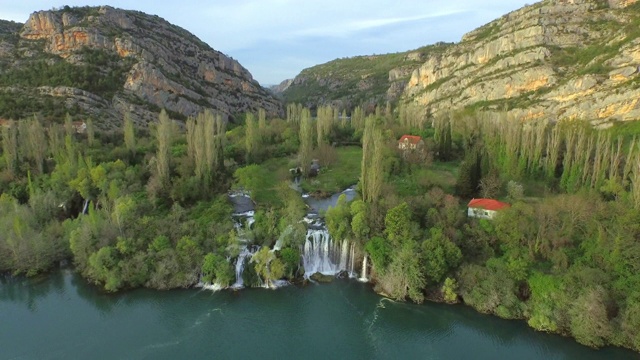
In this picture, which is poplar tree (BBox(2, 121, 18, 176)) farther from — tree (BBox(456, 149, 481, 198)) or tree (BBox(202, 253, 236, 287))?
tree (BBox(456, 149, 481, 198))

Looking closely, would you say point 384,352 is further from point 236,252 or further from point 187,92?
point 187,92

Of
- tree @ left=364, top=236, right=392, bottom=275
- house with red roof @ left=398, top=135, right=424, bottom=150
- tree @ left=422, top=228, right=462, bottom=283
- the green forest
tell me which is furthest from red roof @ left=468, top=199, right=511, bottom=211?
house with red roof @ left=398, top=135, right=424, bottom=150

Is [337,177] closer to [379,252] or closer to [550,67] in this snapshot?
[379,252]

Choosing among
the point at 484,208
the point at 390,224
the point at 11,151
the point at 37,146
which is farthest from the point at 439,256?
the point at 11,151

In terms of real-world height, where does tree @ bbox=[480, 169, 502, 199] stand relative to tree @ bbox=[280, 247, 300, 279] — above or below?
above

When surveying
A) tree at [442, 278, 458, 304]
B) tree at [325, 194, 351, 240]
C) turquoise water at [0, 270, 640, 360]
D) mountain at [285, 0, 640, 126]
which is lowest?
turquoise water at [0, 270, 640, 360]
